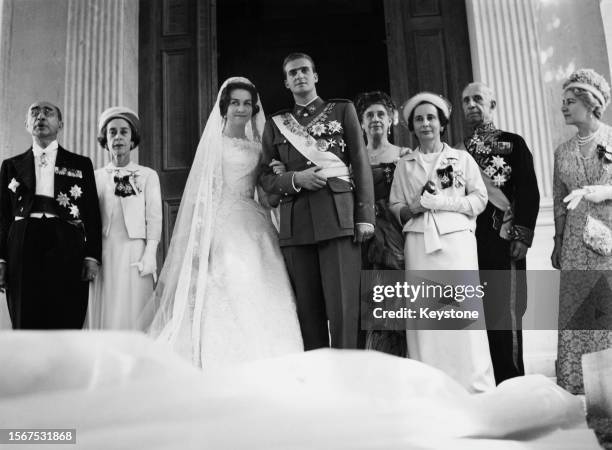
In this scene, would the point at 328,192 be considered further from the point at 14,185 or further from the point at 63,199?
the point at 14,185

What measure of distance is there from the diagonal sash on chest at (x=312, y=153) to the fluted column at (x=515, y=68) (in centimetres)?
279

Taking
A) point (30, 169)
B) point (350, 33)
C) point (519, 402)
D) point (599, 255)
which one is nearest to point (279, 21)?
point (350, 33)

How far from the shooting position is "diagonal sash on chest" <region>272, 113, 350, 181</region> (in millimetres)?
3938

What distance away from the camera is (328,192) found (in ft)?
12.7

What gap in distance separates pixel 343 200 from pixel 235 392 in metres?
3.11

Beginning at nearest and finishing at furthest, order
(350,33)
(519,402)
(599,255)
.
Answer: (519,402) → (599,255) → (350,33)

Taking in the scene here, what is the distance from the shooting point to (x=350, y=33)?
11375mm

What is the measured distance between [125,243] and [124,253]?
2.6 inches

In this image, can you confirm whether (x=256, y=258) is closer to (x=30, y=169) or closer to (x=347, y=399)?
(x=30, y=169)

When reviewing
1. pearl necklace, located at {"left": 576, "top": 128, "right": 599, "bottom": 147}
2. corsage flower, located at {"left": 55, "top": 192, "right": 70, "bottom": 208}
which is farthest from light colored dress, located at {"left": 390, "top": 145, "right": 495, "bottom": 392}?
corsage flower, located at {"left": 55, "top": 192, "right": 70, "bottom": 208}

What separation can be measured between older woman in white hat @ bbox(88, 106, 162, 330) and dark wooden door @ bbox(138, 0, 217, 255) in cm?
169

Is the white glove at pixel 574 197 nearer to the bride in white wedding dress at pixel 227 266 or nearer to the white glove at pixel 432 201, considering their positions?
the white glove at pixel 432 201

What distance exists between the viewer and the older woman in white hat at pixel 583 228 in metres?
4.09

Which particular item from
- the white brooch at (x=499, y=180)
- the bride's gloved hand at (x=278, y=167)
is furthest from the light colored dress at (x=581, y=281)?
the bride's gloved hand at (x=278, y=167)
